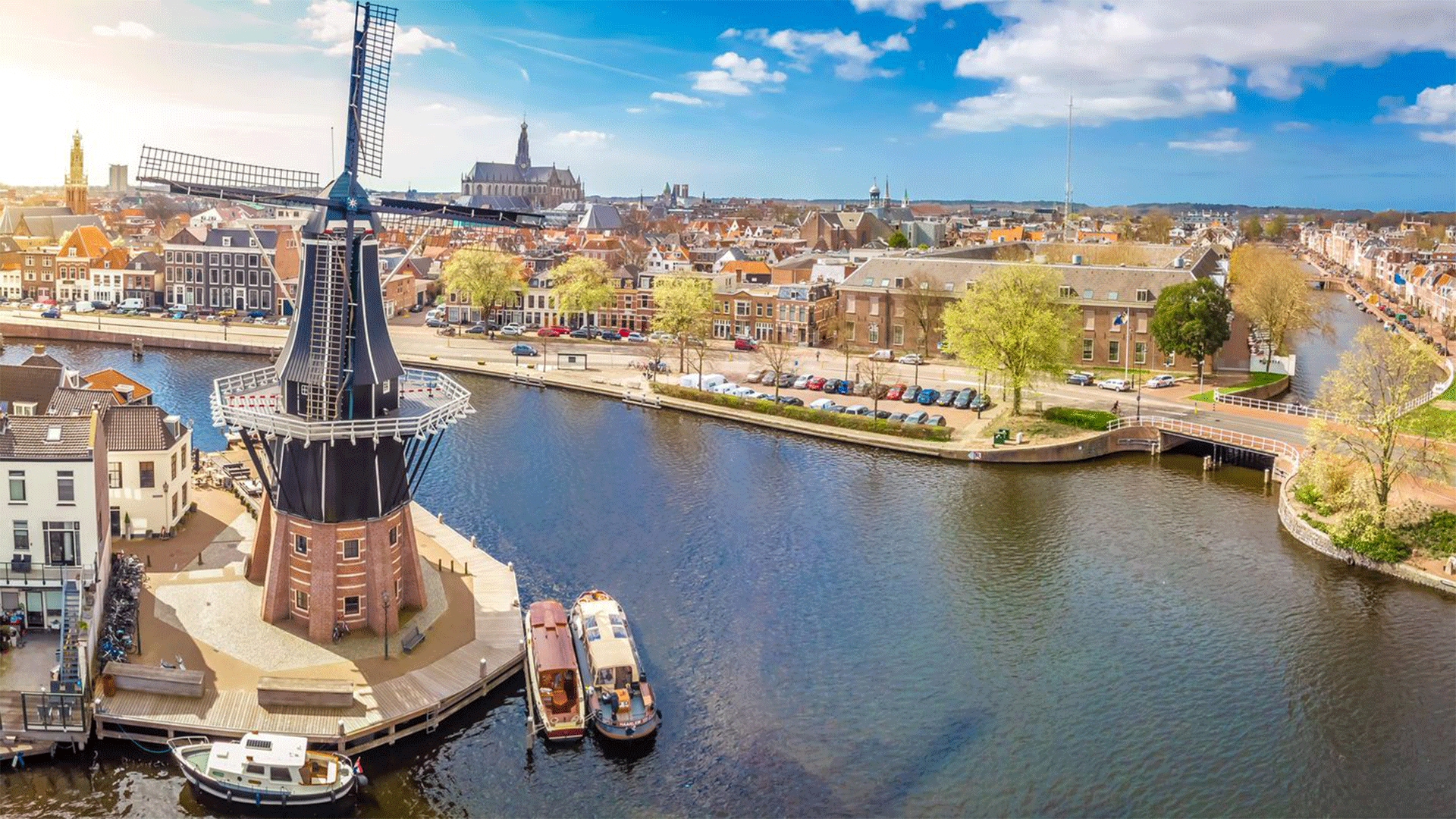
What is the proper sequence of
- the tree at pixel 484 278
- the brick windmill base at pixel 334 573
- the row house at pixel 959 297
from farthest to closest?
the tree at pixel 484 278, the row house at pixel 959 297, the brick windmill base at pixel 334 573

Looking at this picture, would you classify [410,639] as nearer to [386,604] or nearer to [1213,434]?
[386,604]

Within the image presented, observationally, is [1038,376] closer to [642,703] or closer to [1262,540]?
[1262,540]

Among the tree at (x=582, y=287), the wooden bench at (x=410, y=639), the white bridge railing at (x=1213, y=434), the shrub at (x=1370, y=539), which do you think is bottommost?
the wooden bench at (x=410, y=639)

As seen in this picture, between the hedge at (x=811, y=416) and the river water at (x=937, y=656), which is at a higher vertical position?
the hedge at (x=811, y=416)

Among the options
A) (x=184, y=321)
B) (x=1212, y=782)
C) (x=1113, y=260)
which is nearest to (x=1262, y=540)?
(x=1212, y=782)

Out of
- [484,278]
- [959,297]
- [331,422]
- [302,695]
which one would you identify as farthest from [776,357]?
[302,695]

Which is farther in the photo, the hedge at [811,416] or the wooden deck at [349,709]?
the hedge at [811,416]

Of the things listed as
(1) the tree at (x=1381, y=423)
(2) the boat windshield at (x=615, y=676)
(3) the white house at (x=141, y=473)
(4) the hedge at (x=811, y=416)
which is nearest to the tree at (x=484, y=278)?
(4) the hedge at (x=811, y=416)

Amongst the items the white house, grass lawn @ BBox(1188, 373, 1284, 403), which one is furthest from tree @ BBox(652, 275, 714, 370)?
the white house

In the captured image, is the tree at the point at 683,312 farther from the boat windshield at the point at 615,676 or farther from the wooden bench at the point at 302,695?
the wooden bench at the point at 302,695

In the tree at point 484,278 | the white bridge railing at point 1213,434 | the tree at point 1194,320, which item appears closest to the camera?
the white bridge railing at point 1213,434
